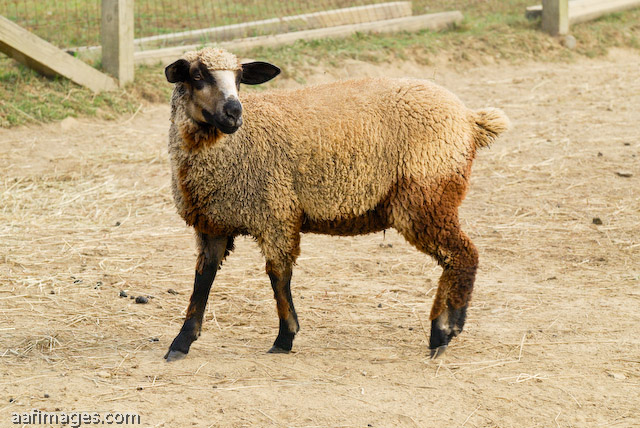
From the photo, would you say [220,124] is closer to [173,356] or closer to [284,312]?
[284,312]

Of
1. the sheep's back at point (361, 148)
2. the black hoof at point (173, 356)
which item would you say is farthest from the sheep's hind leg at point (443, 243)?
the black hoof at point (173, 356)

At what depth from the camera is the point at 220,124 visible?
4621 mm

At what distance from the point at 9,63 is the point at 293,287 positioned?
634 cm

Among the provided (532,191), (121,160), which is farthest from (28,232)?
(532,191)

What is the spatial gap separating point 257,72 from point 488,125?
4.98 ft

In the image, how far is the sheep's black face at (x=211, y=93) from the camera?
4.59 meters

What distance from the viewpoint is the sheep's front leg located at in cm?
505

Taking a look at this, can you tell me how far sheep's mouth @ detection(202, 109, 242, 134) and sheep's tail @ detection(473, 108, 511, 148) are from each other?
1609 mm

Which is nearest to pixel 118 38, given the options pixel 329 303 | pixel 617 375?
pixel 329 303

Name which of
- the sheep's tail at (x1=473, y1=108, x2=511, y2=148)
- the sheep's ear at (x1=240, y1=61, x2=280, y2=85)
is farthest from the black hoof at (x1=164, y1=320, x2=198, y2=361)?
the sheep's tail at (x1=473, y1=108, x2=511, y2=148)

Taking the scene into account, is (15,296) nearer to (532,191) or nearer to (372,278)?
(372,278)

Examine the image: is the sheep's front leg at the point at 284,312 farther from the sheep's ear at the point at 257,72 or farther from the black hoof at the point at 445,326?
the sheep's ear at the point at 257,72

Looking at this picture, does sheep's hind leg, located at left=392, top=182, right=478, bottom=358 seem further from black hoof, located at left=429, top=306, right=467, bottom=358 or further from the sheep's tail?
the sheep's tail

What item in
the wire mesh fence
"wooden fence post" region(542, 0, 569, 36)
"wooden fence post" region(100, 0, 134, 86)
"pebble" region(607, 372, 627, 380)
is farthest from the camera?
"wooden fence post" region(542, 0, 569, 36)
